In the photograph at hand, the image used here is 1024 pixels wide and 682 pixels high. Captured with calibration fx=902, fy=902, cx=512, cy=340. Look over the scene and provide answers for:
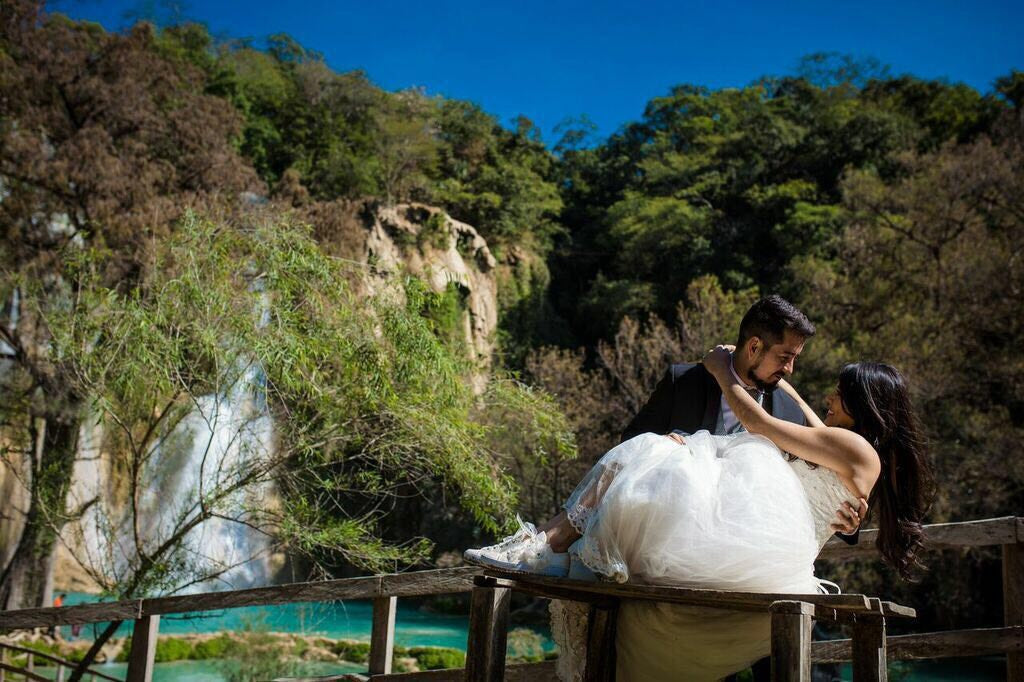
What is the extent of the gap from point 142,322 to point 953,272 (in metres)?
13.0

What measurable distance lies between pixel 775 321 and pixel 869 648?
1.08 meters

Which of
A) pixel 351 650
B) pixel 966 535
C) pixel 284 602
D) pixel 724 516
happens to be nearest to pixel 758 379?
pixel 724 516

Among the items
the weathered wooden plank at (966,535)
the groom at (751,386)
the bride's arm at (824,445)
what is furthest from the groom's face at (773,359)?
the weathered wooden plank at (966,535)

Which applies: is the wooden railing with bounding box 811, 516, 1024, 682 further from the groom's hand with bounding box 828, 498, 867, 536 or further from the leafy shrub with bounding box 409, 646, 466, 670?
the leafy shrub with bounding box 409, 646, 466, 670

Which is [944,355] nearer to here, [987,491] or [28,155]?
[987,491]

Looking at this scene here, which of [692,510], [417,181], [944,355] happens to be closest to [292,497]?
[692,510]

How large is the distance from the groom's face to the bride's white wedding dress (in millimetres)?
328

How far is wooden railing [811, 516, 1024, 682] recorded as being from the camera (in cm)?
370

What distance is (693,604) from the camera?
2689 millimetres

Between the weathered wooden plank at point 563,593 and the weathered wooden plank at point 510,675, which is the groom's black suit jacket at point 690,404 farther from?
the weathered wooden plank at point 510,675

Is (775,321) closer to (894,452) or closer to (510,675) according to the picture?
(894,452)

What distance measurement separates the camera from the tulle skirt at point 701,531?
253 cm

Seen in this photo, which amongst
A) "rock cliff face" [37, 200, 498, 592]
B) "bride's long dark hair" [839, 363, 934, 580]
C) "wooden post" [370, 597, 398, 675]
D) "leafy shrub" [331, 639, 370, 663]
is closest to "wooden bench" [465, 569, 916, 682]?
"bride's long dark hair" [839, 363, 934, 580]

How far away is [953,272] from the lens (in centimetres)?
1491
